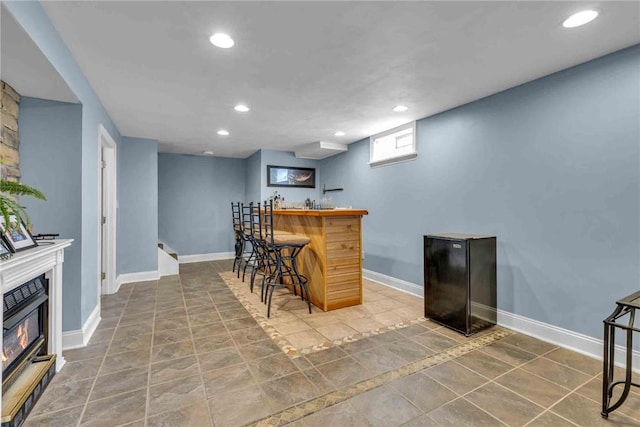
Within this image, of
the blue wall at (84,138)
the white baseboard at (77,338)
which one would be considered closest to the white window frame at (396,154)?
the blue wall at (84,138)

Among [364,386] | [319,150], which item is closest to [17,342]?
[364,386]

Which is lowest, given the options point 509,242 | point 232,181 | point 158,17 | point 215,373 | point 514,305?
point 215,373

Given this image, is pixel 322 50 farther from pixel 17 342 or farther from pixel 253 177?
pixel 253 177

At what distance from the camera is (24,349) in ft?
5.67

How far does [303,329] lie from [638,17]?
338cm

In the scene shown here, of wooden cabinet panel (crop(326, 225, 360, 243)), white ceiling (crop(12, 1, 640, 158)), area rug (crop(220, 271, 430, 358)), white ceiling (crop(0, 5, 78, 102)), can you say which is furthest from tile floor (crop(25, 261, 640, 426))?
white ceiling (crop(12, 1, 640, 158))

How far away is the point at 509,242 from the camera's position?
2.88 metres

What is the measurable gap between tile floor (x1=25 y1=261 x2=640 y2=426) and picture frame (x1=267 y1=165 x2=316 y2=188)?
347 cm

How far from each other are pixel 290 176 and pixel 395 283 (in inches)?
121

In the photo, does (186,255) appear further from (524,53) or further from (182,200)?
(524,53)

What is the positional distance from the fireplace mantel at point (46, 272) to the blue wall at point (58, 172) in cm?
35

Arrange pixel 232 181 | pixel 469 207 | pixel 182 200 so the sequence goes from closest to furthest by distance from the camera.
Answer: pixel 469 207 → pixel 182 200 → pixel 232 181

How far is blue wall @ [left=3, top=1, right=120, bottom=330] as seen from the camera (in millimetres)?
1654

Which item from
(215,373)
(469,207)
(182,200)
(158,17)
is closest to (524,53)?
(469,207)
